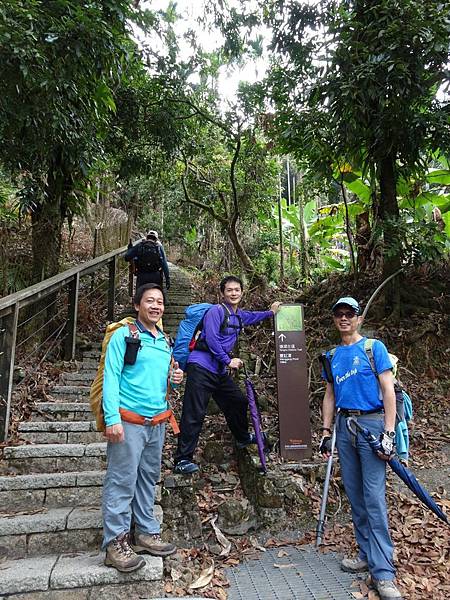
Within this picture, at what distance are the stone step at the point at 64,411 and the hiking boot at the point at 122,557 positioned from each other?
71.0 inches

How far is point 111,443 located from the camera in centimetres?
271

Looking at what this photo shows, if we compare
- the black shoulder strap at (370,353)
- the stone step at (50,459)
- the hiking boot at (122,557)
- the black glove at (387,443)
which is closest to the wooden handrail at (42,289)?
the stone step at (50,459)

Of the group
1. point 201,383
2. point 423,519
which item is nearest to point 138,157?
point 201,383

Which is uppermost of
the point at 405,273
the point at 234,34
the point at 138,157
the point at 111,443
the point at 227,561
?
the point at 234,34

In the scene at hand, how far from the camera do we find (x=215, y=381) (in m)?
3.79

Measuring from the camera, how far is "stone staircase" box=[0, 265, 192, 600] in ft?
8.45

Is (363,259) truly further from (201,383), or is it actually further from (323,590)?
(323,590)

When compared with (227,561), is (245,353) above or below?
above

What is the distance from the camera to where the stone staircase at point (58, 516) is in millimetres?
2576

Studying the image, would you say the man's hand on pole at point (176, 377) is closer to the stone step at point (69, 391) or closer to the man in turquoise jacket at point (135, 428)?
the man in turquoise jacket at point (135, 428)

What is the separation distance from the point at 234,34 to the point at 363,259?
458 centimetres

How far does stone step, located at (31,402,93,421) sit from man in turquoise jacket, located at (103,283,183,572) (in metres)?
1.59

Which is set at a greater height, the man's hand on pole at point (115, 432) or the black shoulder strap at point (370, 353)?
the black shoulder strap at point (370, 353)

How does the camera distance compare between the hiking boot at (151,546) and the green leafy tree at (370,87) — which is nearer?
the hiking boot at (151,546)
